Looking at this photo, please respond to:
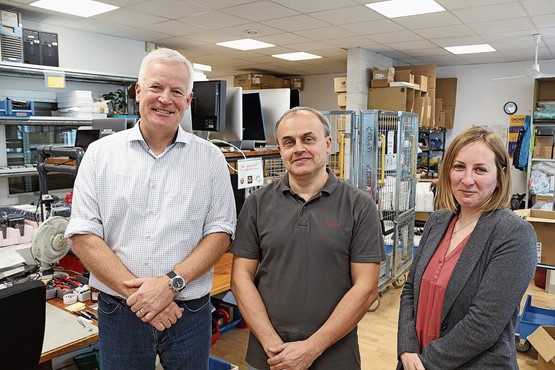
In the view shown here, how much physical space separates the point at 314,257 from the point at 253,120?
2.01 metres

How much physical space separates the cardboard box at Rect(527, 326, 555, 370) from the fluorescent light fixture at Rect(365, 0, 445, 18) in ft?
10.6

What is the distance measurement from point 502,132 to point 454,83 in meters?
1.26

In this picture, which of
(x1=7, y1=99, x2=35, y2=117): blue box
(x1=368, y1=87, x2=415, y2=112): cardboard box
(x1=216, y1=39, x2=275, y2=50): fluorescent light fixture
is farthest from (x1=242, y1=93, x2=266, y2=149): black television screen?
(x1=368, y1=87, x2=415, y2=112): cardboard box

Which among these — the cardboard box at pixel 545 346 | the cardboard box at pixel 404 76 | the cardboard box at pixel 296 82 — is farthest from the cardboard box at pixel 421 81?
the cardboard box at pixel 545 346

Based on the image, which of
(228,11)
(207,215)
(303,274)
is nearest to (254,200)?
(207,215)

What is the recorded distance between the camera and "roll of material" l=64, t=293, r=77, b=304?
194cm

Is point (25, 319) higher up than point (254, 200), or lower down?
lower down

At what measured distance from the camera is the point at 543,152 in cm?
630

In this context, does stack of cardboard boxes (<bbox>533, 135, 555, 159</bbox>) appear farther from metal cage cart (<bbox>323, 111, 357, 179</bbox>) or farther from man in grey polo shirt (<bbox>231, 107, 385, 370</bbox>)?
man in grey polo shirt (<bbox>231, 107, 385, 370</bbox>)

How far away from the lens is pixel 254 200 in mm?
1555

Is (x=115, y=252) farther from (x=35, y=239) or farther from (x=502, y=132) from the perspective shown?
(x=502, y=132)

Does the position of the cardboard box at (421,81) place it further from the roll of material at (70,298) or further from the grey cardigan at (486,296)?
the roll of material at (70,298)

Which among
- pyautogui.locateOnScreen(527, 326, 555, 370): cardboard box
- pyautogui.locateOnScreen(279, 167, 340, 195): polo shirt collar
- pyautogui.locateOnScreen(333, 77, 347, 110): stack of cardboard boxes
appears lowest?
pyautogui.locateOnScreen(527, 326, 555, 370): cardboard box

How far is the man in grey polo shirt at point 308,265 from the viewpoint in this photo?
1414 millimetres
